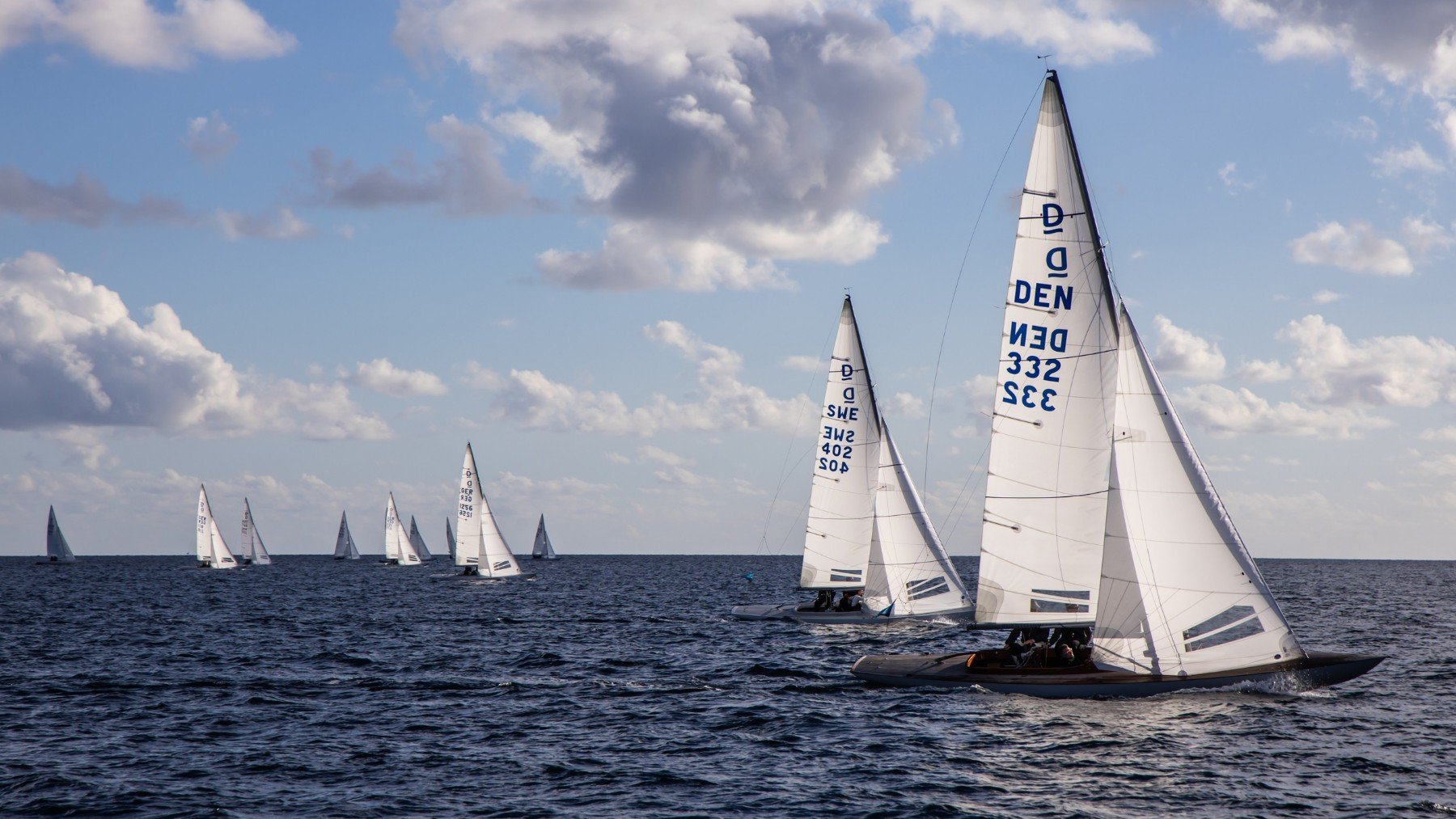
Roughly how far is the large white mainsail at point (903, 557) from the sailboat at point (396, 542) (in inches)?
4863

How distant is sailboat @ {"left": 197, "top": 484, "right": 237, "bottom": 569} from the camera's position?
14725 cm

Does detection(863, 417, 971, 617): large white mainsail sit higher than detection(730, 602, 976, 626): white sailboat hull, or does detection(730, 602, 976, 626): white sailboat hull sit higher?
detection(863, 417, 971, 617): large white mainsail

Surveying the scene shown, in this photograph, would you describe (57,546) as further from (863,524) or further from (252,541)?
(863,524)

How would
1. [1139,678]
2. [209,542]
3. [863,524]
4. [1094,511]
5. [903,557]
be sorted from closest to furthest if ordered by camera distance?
[1139,678] < [1094,511] < [903,557] < [863,524] < [209,542]

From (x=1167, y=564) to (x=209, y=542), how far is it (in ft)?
477

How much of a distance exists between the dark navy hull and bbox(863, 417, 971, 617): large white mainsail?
1733 cm

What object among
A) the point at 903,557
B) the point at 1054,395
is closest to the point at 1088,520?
the point at 1054,395

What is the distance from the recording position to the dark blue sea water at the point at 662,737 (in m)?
21.1

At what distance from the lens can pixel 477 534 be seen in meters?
97.9

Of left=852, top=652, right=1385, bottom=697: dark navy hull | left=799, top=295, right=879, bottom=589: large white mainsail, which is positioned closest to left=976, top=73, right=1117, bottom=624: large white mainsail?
left=852, top=652, right=1385, bottom=697: dark navy hull

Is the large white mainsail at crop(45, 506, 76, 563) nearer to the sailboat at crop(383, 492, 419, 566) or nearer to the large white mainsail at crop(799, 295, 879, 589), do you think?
the sailboat at crop(383, 492, 419, 566)

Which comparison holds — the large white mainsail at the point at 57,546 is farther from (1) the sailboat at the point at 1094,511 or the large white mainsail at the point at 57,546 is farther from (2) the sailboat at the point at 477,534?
(1) the sailboat at the point at 1094,511

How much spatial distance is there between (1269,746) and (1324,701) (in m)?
6.93

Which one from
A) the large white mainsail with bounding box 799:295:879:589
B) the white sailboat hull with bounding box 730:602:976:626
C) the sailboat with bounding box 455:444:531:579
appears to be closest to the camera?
the white sailboat hull with bounding box 730:602:976:626
